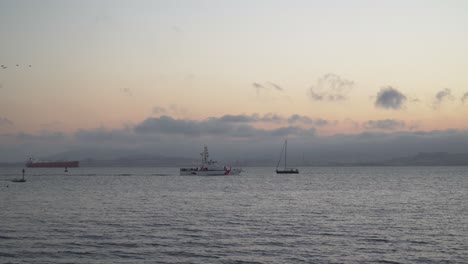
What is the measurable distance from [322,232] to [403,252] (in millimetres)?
11703

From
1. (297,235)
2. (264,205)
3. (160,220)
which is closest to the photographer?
(297,235)

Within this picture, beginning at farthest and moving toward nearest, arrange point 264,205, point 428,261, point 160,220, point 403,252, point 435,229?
point 264,205 < point 160,220 < point 435,229 < point 403,252 < point 428,261

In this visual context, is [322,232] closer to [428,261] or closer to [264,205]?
[428,261]

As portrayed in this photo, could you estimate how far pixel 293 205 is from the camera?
278 feet

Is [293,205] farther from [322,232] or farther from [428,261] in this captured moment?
[428,261]

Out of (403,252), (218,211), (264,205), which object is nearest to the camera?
(403,252)

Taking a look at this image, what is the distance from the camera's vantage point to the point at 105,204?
85750mm

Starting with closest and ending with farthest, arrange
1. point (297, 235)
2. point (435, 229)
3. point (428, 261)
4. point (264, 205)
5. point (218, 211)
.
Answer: point (428, 261) < point (297, 235) < point (435, 229) < point (218, 211) < point (264, 205)

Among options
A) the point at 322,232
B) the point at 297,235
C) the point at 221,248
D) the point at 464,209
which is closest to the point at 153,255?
the point at 221,248

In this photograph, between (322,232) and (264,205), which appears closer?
(322,232)

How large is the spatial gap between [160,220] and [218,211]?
44.7ft

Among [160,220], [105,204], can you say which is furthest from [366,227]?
[105,204]

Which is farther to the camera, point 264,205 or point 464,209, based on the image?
point 264,205

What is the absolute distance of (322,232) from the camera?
5206cm
